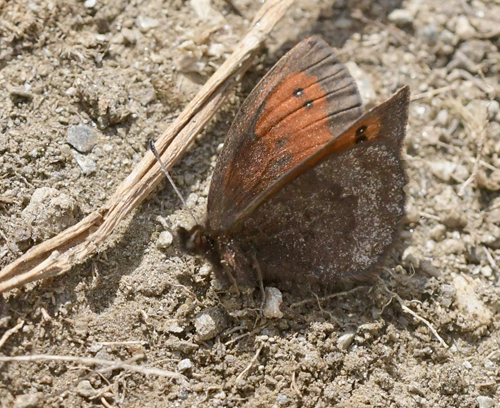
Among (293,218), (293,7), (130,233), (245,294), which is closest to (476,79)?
(293,7)

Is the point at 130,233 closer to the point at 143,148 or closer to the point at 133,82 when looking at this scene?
the point at 143,148

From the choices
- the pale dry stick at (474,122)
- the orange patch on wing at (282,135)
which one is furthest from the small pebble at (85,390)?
the pale dry stick at (474,122)

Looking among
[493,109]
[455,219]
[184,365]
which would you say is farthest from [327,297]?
[493,109]

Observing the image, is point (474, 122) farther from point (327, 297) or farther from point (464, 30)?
point (327, 297)

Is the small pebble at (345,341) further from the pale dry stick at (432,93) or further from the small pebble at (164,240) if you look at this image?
the pale dry stick at (432,93)

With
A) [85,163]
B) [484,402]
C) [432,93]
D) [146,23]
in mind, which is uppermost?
[146,23]
